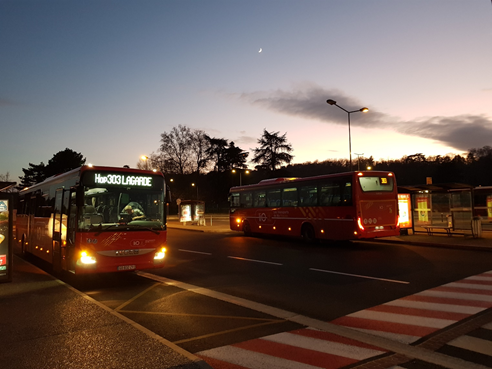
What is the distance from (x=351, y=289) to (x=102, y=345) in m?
5.74

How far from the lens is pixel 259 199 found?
2392cm

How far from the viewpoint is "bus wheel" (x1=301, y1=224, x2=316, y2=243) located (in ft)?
64.2

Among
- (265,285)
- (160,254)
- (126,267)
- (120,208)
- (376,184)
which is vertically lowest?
(265,285)

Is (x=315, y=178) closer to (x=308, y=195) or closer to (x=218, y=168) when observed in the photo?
(x=308, y=195)

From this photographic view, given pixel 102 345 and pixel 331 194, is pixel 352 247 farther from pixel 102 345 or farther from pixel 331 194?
pixel 102 345

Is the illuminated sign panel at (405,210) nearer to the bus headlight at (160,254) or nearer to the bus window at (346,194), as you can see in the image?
the bus window at (346,194)

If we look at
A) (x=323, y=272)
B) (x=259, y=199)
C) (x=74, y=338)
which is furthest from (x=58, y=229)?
(x=259, y=199)

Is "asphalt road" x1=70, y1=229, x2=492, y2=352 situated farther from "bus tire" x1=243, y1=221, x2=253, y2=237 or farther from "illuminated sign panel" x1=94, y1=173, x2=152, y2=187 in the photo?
"bus tire" x1=243, y1=221, x2=253, y2=237

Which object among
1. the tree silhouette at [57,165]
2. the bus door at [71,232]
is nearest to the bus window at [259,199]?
the bus door at [71,232]

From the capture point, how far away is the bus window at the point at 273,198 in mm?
22159

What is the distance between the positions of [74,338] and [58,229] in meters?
6.08

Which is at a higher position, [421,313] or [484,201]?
[484,201]

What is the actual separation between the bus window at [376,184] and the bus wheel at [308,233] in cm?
371

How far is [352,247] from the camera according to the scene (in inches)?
714
